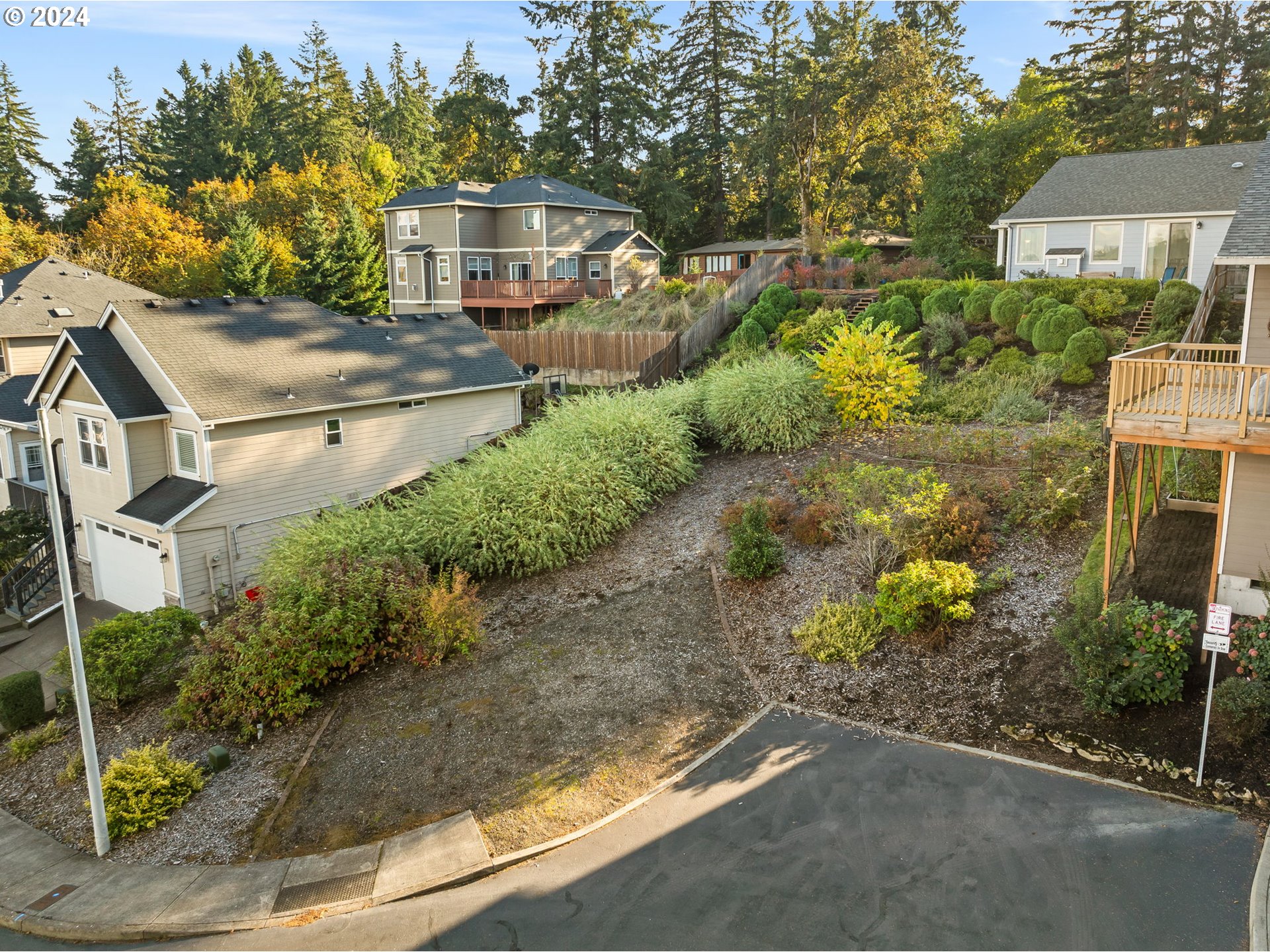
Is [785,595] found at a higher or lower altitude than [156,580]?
higher

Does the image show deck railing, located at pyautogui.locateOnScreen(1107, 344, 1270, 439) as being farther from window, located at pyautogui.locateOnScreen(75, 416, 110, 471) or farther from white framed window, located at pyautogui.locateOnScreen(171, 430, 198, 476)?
window, located at pyautogui.locateOnScreen(75, 416, 110, 471)

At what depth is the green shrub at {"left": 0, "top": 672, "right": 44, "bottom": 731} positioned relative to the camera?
13.9m

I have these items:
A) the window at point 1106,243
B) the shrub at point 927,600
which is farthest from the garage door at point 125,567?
the window at point 1106,243

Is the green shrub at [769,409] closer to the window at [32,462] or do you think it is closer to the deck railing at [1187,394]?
the deck railing at [1187,394]

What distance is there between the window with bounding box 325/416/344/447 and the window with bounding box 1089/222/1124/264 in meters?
23.6

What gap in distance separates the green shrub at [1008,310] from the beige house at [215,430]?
1456cm

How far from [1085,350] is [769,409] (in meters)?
7.96

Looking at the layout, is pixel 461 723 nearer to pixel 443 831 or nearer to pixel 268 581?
pixel 443 831

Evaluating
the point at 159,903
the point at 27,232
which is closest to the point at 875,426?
the point at 159,903

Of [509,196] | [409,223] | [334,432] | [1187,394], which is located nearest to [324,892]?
[1187,394]

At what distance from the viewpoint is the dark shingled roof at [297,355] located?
1845 cm

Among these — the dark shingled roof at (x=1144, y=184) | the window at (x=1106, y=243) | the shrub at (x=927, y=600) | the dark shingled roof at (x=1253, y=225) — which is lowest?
the shrub at (x=927, y=600)

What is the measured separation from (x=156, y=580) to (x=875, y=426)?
15.9 metres

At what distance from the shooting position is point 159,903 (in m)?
8.42
